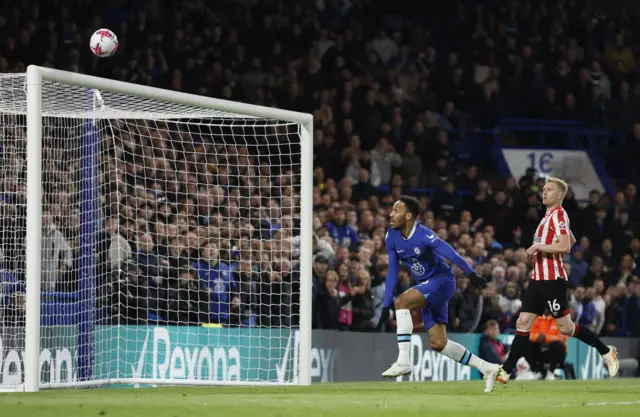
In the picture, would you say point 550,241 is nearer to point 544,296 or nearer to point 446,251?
point 544,296

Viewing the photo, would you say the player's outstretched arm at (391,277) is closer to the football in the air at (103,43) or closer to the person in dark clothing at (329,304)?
the football in the air at (103,43)

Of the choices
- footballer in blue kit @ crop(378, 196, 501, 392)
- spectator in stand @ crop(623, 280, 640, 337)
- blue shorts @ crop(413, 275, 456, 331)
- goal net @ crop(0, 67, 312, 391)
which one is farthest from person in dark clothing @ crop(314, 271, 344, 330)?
spectator in stand @ crop(623, 280, 640, 337)

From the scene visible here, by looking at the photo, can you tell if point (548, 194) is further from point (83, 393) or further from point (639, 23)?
point (639, 23)

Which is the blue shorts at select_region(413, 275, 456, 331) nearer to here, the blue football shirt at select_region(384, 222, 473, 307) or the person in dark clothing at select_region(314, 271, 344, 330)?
the blue football shirt at select_region(384, 222, 473, 307)

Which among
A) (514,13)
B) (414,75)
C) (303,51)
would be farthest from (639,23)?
(303,51)

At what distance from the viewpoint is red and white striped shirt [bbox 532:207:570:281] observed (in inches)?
451

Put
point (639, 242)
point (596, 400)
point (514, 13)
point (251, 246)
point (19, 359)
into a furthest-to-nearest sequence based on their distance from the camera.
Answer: point (514, 13), point (639, 242), point (251, 246), point (19, 359), point (596, 400)

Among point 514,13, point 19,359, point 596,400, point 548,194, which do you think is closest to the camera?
point 596,400

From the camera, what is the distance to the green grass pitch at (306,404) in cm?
795

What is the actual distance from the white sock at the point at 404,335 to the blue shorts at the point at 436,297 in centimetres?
26

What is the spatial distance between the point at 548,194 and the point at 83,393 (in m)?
4.14

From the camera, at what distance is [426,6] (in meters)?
25.7

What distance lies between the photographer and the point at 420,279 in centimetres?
1210

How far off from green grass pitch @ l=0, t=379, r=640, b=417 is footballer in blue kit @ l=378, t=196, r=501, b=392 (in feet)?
3.01
